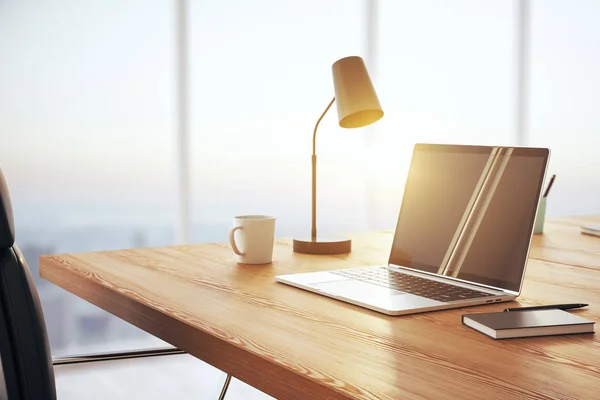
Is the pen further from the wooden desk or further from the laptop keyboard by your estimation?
the wooden desk

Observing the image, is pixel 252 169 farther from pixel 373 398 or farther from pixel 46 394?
pixel 373 398

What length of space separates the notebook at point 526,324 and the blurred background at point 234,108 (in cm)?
260

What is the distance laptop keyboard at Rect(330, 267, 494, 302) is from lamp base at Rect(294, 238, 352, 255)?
248mm

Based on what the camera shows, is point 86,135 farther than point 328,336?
Yes

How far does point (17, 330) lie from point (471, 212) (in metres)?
0.78

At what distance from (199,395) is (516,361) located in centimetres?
214

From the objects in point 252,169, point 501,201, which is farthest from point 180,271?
point 252,169

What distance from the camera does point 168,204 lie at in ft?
11.7

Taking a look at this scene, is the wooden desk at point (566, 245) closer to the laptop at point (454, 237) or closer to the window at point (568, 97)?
the laptop at point (454, 237)

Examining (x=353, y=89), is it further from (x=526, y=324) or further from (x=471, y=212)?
(x=526, y=324)

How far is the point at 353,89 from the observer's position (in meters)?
1.69

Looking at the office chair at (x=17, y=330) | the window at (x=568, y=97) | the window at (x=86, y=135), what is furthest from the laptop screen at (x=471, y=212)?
the window at (x=568, y=97)

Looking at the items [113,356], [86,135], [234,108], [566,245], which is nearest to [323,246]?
[566,245]

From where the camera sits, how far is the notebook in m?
0.95
